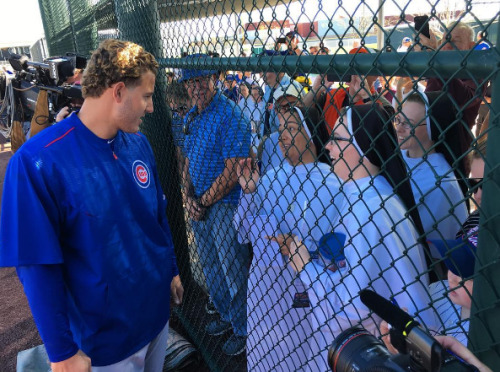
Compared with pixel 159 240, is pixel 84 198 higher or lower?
higher

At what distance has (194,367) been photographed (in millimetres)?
2811

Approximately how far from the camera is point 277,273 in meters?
2.20

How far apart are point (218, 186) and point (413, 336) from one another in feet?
6.74

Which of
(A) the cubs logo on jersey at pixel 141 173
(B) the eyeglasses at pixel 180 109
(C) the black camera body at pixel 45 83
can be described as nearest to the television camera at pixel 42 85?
(C) the black camera body at pixel 45 83

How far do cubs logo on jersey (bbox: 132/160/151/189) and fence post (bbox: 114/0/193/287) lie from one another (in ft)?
3.81

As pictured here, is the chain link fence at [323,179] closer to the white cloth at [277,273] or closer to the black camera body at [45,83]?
the white cloth at [277,273]

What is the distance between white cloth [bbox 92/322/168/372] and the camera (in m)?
1.80

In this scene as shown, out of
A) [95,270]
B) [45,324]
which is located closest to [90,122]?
[95,270]

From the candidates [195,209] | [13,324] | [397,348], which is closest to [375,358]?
[397,348]

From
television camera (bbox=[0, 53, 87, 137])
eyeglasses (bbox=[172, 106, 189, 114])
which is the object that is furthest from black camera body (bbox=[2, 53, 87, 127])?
eyeglasses (bbox=[172, 106, 189, 114])

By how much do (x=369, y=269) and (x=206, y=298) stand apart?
2307 millimetres

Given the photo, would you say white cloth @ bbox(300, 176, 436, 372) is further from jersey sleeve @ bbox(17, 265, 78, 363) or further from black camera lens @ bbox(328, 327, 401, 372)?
jersey sleeve @ bbox(17, 265, 78, 363)

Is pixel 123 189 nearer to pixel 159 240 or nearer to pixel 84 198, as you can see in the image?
pixel 84 198

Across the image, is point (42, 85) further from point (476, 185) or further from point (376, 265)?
point (476, 185)
